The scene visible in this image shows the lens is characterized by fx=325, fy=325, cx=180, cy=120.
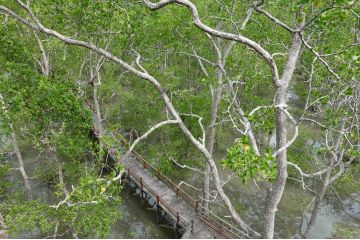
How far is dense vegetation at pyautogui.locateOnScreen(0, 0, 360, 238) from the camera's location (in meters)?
6.98

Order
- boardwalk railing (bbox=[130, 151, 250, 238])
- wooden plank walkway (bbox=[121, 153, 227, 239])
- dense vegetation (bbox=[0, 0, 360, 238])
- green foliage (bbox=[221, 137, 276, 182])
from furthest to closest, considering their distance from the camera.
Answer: wooden plank walkway (bbox=[121, 153, 227, 239]) → boardwalk railing (bbox=[130, 151, 250, 238]) → dense vegetation (bbox=[0, 0, 360, 238]) → green foliage (bbox=[221, 137, 276, 182])

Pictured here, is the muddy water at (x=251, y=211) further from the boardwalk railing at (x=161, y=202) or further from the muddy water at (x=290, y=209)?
the boardwalk railing at (x=161, y=202)

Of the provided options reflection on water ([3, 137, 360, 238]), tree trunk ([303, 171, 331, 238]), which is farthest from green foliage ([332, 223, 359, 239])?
tree trunk ([303, 171, 331, 238])

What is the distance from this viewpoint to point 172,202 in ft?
57.6

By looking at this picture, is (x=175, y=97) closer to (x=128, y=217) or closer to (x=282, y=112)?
(x=128, y=217)

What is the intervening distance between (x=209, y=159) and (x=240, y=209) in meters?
12.7

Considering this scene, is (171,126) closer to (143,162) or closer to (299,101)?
(143,162)

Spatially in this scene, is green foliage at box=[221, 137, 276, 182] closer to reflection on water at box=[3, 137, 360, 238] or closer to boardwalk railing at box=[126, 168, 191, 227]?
boardwalk railing at box=[126, 168, 191, 227]

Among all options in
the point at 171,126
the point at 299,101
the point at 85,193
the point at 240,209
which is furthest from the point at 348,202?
the point at 85,193

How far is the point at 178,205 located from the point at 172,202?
1.33ft

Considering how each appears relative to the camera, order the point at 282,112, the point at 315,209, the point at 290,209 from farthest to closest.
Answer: the point at 290,209 < the point at 315,209 < the point at 282,112

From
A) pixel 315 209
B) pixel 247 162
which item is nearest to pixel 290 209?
pixel 315 209

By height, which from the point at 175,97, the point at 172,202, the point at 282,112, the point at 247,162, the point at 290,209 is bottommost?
the point at 290,209

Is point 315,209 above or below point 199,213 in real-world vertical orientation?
above
